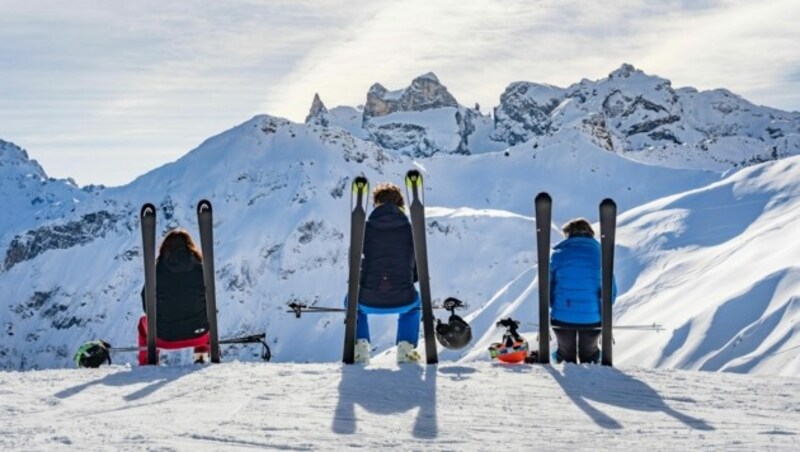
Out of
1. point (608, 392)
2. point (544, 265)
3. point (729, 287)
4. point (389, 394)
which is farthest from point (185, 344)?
point (729, 287)

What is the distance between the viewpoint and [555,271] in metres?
10.8

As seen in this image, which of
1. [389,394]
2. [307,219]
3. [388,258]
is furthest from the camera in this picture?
[307,219]

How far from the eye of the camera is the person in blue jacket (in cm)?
1061

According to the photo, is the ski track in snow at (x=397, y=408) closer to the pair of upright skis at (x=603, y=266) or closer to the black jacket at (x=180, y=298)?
the pair of upright skis at (x=603, y=266)

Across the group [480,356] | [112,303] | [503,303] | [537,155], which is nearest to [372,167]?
[537,155]

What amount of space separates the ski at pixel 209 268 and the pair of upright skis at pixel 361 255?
6.30 ft

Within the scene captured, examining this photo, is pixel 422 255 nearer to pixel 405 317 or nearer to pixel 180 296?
pixel 405 317

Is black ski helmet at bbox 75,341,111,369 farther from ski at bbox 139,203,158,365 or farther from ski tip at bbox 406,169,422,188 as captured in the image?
ski tip at bbox 406,169,422,188

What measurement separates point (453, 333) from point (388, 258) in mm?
1431

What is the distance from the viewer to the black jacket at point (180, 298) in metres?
11.0

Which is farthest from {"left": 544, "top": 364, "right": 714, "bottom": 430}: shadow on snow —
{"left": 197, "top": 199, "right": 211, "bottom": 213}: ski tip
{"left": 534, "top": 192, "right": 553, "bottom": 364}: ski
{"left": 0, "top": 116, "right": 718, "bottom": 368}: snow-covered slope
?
{"left": 0, "top": 116, "right": 718, "bottom": 368}: snow-covered slope

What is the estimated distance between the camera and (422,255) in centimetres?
1008

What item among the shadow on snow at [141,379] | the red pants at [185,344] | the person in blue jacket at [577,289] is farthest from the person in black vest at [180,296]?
the person in blue jacket at [577,289]

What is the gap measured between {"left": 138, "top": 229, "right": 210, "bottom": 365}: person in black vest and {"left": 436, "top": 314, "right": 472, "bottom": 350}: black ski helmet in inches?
121
